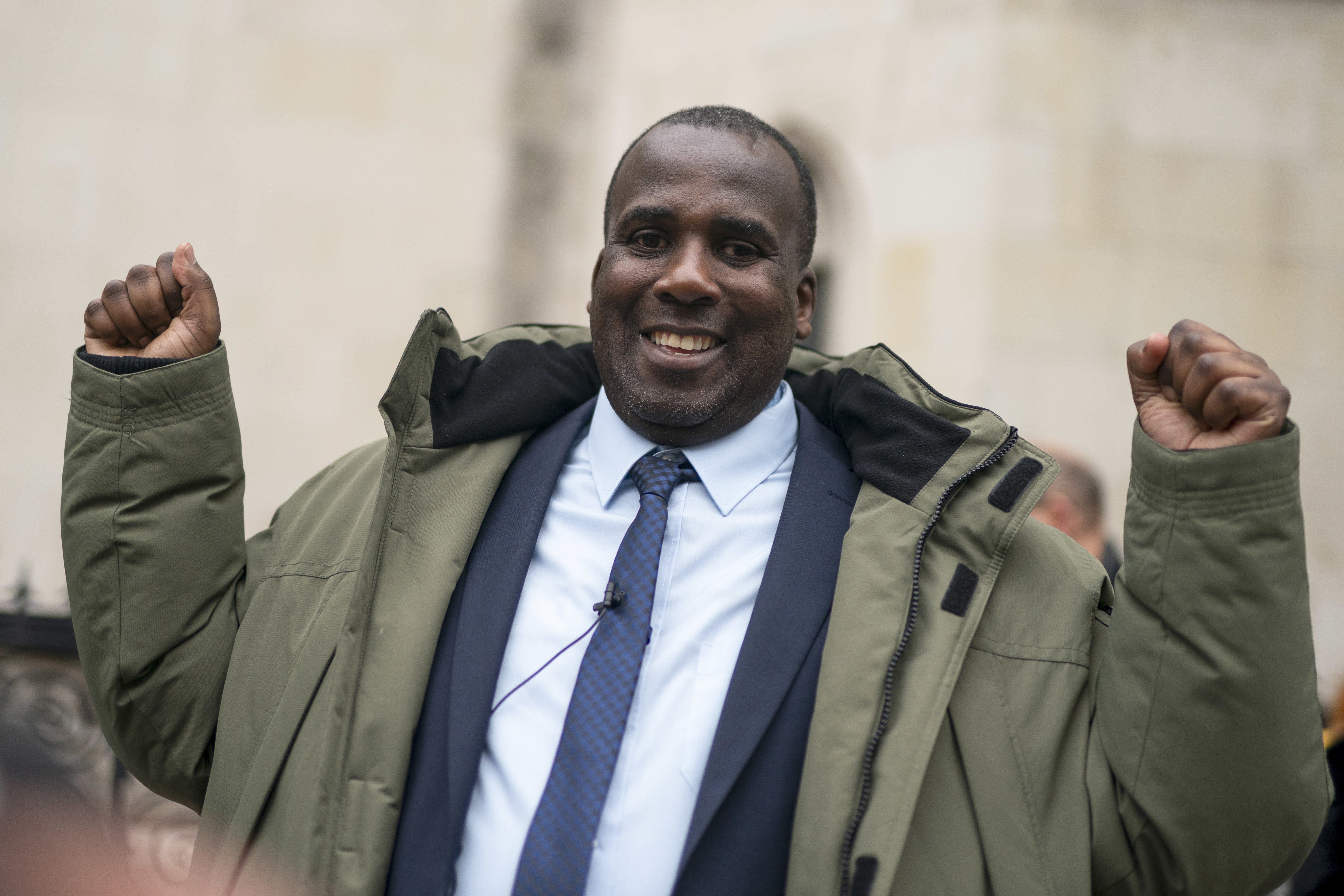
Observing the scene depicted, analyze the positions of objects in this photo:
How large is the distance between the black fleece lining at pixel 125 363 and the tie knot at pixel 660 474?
36.5 inches

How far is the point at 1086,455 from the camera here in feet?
18.2

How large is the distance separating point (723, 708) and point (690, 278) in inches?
35.8

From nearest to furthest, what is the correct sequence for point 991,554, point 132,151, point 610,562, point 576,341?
point 991,554 → point 610,562 → point 576,341 → point 132,151

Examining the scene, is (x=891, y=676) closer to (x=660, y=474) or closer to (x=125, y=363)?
(x=660, y=474)

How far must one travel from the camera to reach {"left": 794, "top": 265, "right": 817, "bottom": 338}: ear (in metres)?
2.64

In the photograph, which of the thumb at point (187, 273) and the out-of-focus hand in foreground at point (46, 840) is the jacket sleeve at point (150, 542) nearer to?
the thumb at point (187, 273)

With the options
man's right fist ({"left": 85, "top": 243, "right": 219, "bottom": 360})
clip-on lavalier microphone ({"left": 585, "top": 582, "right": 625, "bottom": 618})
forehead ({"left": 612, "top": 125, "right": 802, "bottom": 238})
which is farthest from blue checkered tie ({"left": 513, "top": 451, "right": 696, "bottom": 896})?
man's right fist ({"left": 85, "top": 243, "right": 219, "bottom": 360})

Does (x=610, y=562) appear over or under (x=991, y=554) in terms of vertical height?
under

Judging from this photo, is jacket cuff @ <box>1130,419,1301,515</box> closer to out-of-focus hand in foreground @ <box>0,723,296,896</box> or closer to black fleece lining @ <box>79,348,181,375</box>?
out-of-focus hand in foreground @ <box>0,723,296,896</box>

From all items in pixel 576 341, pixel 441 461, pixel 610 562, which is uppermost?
pixel 576 341

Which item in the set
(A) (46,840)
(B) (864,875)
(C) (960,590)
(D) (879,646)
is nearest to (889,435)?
(C) (960,590)

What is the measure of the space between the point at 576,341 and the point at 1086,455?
12.1ft

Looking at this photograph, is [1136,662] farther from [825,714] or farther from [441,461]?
[441,461]

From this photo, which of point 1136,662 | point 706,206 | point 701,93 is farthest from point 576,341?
point 701,93
